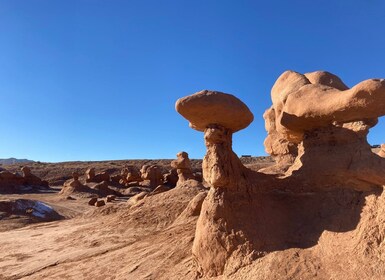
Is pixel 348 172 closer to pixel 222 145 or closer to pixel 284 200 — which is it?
pixel 284 200

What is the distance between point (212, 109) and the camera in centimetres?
519

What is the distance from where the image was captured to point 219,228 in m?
4.93

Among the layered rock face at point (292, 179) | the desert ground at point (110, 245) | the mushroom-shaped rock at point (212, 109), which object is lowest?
the desert ground at point (110, 245)

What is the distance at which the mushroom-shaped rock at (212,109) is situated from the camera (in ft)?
16.9

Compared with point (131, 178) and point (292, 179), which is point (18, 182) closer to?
point (131, 178)

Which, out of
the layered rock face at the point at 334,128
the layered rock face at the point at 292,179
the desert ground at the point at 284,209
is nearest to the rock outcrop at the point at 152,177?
the desert ground at the point at 284,209

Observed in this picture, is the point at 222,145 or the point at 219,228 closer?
the point at 219,228

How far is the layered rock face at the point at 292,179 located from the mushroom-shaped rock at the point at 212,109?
0.01 m

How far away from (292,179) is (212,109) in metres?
1.52

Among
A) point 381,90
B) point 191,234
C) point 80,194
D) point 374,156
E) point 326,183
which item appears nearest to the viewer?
point 381,90

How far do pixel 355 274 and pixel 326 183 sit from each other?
1422 mm

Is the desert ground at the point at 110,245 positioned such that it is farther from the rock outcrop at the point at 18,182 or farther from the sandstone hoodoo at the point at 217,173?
the rock outcrop at the point at 18,182

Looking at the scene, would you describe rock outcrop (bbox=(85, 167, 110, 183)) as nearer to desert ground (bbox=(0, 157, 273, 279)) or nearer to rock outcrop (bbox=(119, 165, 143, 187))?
rock outcrop (bbox=(119, 165, 143, 187))

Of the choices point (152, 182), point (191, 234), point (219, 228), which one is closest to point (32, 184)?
point (152, 182)
